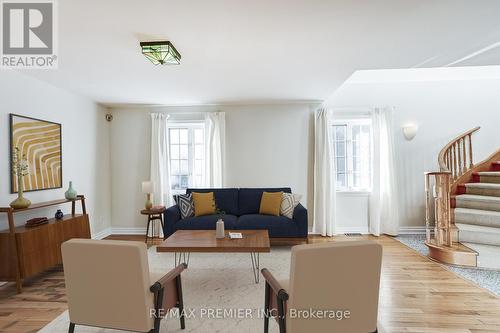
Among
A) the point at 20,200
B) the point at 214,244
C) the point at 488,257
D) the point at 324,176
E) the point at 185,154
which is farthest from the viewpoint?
the point at 185,154

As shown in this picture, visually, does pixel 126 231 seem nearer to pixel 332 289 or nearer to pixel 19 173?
pixel 19 173

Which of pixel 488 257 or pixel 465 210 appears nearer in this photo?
pixel 488 257

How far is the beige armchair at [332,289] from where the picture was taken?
1.58m

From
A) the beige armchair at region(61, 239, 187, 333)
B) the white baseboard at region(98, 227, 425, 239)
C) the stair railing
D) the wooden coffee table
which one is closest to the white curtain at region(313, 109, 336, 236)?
the white baseboard at region(98, 227, 425, 239)

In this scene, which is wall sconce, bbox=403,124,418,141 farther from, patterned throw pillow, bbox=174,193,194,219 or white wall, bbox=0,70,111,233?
white wall, bbox=0,70,111,233

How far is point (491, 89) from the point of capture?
5.05 metres

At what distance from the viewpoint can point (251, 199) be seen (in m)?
4.89

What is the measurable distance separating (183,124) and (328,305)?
4.57 meters

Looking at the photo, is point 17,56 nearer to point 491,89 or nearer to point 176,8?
point 176,8

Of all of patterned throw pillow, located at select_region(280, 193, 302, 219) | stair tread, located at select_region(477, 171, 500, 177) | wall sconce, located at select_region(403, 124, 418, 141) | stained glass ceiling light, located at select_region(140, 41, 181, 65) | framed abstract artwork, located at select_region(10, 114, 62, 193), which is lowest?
patterned throw pillow, located at select_region(280, 193, 302, 219)

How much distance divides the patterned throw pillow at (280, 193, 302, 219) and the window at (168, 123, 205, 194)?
1805 millimetres

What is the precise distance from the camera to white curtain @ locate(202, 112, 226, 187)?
5293mm

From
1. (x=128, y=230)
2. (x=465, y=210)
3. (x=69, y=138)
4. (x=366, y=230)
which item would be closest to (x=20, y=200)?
(x=69, y=138)

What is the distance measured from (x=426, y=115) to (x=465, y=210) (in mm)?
1907
